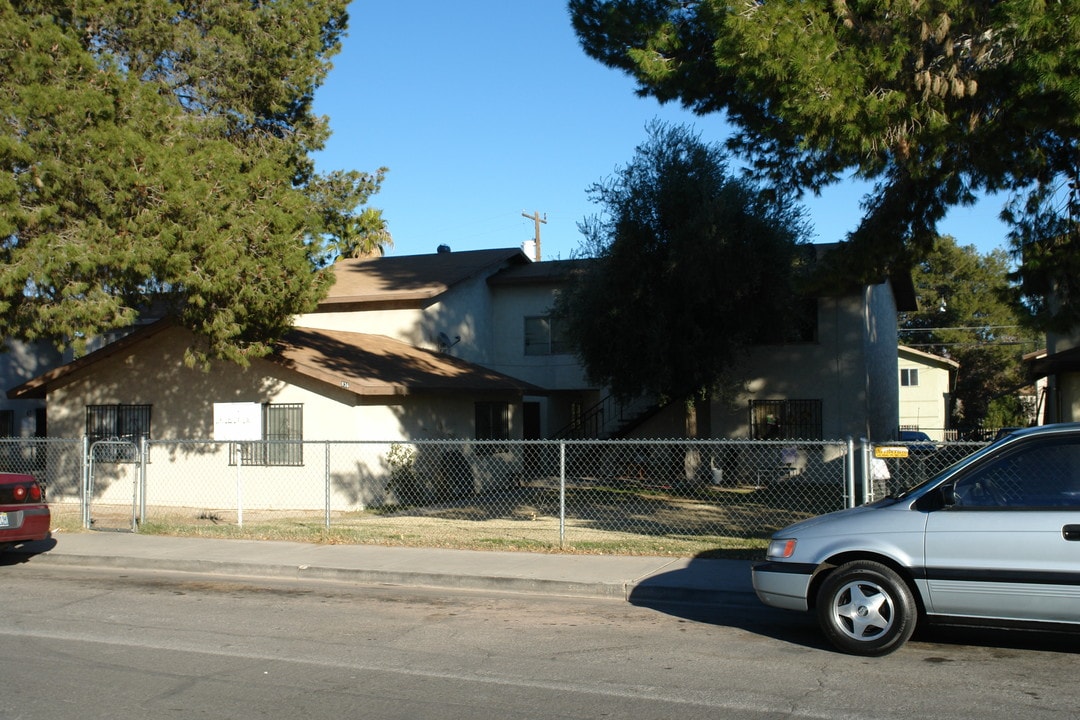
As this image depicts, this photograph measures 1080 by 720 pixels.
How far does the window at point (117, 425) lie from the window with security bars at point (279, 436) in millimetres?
2573

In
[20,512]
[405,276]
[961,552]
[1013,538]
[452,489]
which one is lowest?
[452,489]

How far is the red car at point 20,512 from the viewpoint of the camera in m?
11.8

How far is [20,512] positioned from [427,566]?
507 cm

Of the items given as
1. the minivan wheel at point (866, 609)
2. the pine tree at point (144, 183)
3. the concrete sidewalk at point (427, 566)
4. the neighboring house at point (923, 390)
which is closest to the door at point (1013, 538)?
the minivan wheel at point (866, 609)

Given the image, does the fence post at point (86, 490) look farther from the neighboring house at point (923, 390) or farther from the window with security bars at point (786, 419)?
the neighboring house at point (923, 390)

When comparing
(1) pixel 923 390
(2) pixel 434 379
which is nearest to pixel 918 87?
(2) pixel 434 379

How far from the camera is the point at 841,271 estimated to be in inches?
542

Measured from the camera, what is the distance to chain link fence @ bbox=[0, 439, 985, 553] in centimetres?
1426

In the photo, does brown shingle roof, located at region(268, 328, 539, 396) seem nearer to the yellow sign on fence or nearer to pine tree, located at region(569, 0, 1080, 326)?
pine tree, located at region(569, 0, 1080, 326)

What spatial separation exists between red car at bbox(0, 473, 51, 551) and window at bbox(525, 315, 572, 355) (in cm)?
1737

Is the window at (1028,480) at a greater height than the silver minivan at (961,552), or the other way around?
the window at (1028,480)

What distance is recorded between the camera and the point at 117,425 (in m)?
21.0

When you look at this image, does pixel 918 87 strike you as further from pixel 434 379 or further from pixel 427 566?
pixel 434 379

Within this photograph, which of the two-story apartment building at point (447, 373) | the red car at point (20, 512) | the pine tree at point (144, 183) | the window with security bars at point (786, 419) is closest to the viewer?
the red car at point (20, 512)
